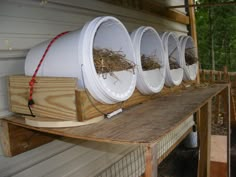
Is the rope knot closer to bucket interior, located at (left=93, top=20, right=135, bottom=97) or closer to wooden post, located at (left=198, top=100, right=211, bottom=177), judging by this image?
bucket interior, located at (left=93, top=20, right=135, bottom=97)

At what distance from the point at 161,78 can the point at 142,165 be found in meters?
1.23

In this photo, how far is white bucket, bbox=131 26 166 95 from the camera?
154cm

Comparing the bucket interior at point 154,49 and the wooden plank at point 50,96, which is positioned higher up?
the bucket interior at point 154,49

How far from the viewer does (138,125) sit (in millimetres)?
1133

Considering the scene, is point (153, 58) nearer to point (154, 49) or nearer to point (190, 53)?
point (154, 49)

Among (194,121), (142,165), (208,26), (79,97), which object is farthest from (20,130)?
(208,26)

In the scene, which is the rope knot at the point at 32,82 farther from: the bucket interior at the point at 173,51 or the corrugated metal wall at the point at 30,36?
the bucket interior at the point at 173,51

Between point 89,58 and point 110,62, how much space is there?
0.17 meters

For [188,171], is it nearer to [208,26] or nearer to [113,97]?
[113,97]

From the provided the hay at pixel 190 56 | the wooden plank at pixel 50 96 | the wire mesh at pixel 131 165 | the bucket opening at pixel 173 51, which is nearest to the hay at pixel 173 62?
the bucket opening at pixel 173 51

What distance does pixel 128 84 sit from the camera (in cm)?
134

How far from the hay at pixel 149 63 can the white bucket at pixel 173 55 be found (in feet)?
0.36

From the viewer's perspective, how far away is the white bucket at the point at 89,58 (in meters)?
1.12

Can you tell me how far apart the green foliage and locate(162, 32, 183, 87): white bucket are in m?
6.76
